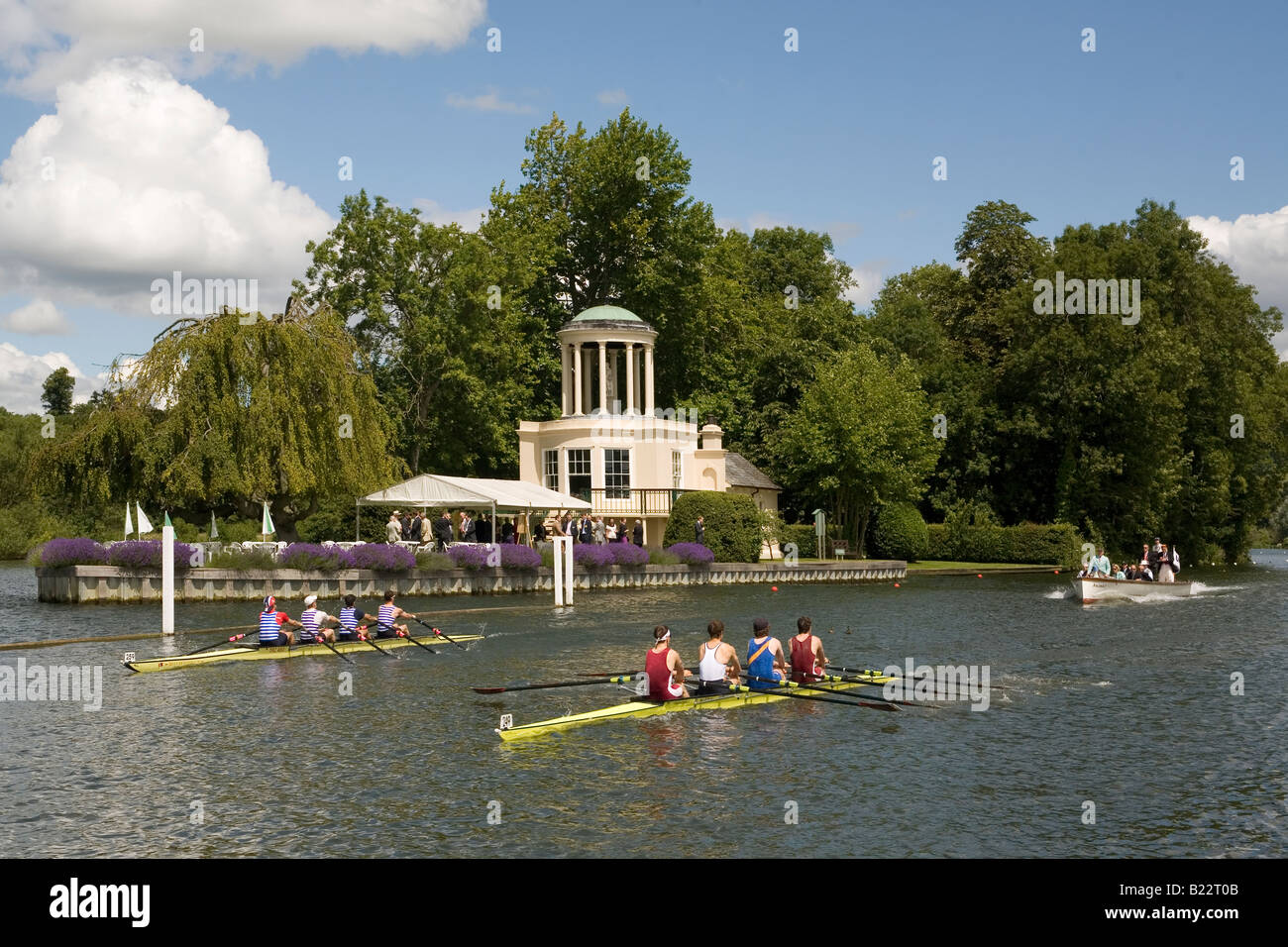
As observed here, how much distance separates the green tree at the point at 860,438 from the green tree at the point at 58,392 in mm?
77325

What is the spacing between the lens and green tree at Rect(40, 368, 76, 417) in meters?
114

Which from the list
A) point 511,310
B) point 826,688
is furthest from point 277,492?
point 826,688

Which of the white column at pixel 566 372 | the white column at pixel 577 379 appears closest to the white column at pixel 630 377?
the white column at pixel 577 379

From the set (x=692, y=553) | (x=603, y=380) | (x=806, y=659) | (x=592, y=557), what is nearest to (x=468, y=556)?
(x=592, y=557)

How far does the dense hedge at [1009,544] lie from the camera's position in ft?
218

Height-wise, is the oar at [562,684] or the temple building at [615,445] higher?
the temple building at [615,445]

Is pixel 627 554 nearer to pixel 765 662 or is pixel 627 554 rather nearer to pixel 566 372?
pixel 566 372

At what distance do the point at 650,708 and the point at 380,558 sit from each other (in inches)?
944

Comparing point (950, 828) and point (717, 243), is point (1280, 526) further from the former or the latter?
point (950, 828)

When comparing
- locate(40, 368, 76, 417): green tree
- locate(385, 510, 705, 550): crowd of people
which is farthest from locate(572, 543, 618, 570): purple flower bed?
locate(40, 368, 76, 417): green tree

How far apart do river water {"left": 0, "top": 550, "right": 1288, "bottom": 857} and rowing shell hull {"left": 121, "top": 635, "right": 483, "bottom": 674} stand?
0.28 m

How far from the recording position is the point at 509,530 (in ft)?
166

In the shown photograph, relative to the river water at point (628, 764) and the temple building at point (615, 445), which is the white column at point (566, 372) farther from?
the river water at point (628, 764)
